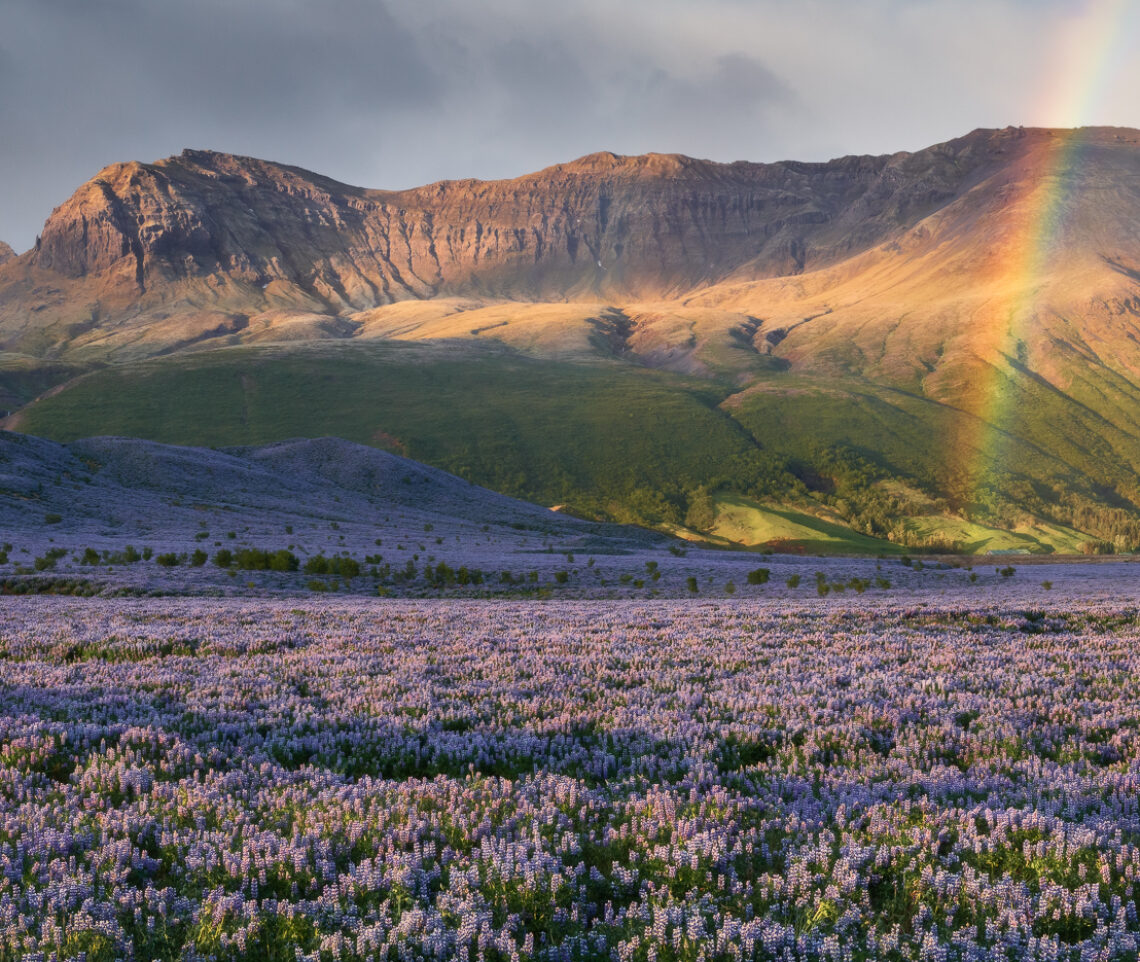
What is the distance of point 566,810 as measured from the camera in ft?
19.8

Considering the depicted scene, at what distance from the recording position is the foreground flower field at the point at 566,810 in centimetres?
423

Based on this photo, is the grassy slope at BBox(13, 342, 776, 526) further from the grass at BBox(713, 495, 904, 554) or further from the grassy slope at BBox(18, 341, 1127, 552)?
the grass at BBox(713, 495, 904, 554)

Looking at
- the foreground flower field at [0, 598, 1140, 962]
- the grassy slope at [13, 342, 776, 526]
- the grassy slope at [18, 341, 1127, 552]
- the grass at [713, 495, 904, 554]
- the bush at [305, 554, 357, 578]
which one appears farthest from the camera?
the grassy slope at [13, 342, 776, 526]

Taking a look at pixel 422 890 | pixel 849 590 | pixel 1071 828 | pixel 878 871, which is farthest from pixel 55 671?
pixel 849 590

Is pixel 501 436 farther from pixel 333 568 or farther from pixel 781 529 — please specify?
pixel 333 568

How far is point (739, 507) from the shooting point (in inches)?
5822

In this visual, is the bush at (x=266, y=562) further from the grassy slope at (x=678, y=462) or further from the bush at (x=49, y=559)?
the grassy slope at (x=678, y=462)

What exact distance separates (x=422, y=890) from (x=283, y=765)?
3414 mm

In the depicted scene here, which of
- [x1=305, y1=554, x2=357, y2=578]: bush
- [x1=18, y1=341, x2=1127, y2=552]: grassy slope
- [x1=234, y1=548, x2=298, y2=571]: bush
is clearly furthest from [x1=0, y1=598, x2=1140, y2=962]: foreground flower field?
[x1=18, y1=341, x2=1127, y2=552]: grassy slope

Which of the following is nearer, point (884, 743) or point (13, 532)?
point (884, 743)

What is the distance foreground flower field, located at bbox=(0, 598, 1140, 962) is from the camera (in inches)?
167

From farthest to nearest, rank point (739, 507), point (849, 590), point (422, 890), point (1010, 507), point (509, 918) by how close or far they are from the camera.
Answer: point (1010, 507), point (739, 507), point (849, 590), point (422, 890), point (509, 918)

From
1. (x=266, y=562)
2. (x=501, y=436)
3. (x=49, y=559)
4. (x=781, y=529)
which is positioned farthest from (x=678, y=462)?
(x=49, y=559)

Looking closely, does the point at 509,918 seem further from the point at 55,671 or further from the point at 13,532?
the point at 13,532
